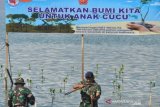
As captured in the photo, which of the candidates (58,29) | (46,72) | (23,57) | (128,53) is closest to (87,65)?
(46,72)

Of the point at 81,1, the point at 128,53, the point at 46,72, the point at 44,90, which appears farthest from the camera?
the point at 128,53

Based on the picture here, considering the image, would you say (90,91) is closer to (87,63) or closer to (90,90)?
(90,90)

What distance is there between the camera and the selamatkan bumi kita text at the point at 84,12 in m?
13.8

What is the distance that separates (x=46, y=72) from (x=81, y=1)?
16.5m

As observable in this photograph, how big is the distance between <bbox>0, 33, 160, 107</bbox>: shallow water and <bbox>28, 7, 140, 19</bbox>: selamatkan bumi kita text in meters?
6.67

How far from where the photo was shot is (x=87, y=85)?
11.6m

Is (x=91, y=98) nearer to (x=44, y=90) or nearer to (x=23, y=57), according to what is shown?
(x=44, y=90)

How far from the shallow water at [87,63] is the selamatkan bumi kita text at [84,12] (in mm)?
6672

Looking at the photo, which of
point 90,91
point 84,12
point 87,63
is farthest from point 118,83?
point 90,91

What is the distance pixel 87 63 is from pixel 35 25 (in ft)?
66.7

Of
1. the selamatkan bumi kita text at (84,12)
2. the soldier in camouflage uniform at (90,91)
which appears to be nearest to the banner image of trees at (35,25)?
the selamatkan bumi kita text at (84,12)

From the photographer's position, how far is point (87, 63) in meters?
34.3

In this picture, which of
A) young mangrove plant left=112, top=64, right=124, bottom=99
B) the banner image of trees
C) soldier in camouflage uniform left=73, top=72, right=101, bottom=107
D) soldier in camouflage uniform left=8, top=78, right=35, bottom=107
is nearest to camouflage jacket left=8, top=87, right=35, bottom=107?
soldier in camouflage uniform left=8, top=78, right=35, bottom=107

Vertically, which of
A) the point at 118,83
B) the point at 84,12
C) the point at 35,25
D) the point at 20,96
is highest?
the point at 84,12
